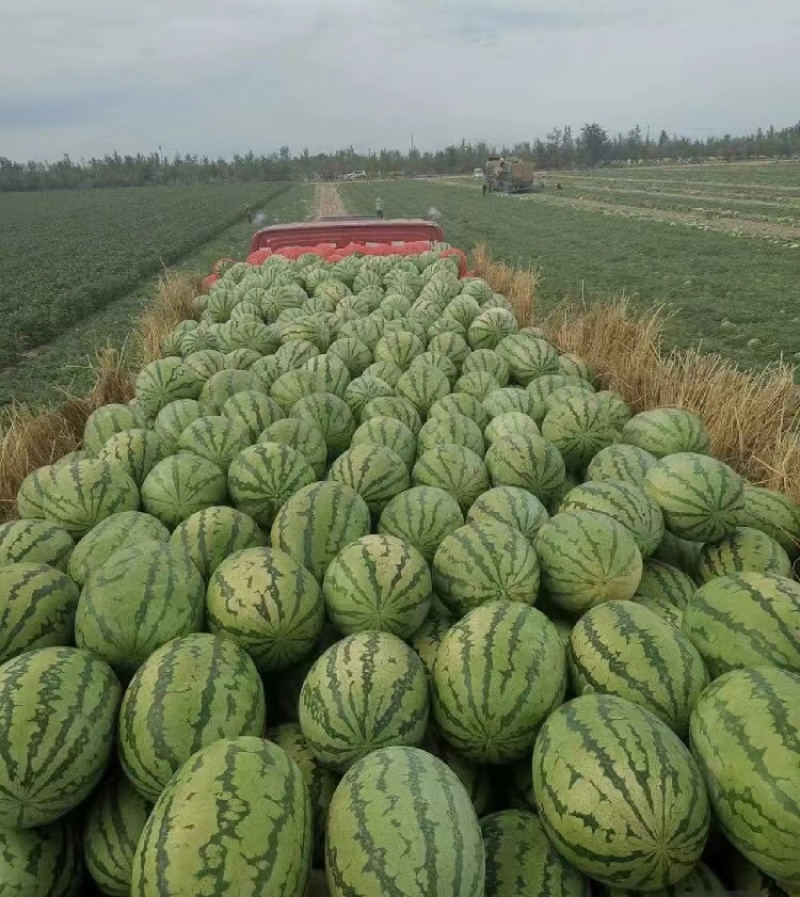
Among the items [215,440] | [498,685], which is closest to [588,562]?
[498,685]

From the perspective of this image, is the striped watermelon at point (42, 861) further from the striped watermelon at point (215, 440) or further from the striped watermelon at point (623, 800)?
the striped watermelon at point (215, 440)

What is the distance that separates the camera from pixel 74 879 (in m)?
1.54

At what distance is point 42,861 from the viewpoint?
4.78 feet

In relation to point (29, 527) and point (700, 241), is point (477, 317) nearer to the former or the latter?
point (29, 527)

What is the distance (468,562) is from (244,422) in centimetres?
Answer: 152

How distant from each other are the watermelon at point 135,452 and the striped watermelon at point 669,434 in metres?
2.19

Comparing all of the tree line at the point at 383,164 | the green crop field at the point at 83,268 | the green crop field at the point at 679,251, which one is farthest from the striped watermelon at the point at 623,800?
the tree line at the point at 383,164

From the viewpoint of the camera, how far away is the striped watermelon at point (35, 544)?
7.05ft

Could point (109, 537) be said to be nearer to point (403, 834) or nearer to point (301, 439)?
point (301, 439)

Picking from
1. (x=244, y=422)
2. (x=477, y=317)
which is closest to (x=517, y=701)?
(x=244, y=422)

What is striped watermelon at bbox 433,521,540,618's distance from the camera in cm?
201

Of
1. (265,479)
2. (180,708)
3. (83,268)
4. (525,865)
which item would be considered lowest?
(83,268)

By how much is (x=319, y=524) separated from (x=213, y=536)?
1.17 ft

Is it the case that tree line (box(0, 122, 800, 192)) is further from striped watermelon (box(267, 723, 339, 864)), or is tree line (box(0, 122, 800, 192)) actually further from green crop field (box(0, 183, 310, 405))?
striped watermelon (box(267, 723, 339, 864))
